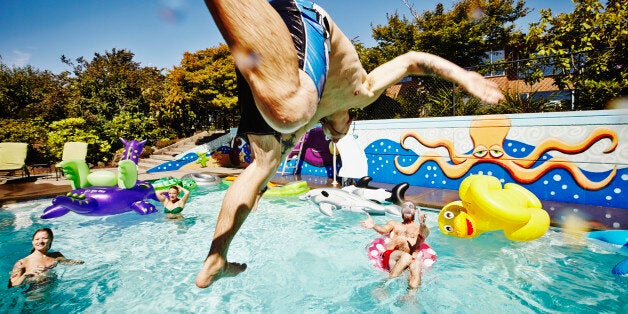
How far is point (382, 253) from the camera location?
4.54 m

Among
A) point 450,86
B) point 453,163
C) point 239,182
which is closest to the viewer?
point 239,182

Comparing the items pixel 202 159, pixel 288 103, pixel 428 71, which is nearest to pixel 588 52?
pixel 428 71

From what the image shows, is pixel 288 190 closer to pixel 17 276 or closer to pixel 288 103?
pixel 17 276

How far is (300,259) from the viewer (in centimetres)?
530

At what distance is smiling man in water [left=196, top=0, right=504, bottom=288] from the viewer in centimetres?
84

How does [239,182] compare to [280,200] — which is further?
[280,200]

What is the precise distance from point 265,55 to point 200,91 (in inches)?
677

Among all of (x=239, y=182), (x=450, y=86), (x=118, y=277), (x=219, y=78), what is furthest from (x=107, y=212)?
(x=219, y=78)

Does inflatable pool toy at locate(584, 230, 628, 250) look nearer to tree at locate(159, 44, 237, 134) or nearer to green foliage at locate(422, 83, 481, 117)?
green foliage at locate(422, 83, 481, 117)

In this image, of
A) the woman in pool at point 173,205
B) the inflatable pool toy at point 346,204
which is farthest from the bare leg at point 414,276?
the woman in pool at point 173,205

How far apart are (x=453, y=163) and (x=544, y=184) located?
6.98 feet

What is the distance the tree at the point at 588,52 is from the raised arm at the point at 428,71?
837cm

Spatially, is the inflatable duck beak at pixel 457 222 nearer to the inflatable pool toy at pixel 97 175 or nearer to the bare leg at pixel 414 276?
the bare leg at pixel 414 276

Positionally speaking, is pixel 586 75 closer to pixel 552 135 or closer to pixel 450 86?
pixel 552 135
